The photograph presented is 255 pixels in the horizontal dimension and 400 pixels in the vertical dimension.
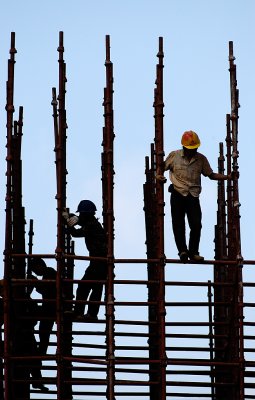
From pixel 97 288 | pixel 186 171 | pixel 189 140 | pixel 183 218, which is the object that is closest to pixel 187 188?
pixel 186 171

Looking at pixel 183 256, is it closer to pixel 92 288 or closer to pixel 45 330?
pixel 92 288

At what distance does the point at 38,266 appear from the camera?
27.6 m

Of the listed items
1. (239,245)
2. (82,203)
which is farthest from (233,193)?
(82,203)

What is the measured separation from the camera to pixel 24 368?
2745 centimetres

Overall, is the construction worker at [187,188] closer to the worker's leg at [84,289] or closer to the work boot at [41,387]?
the worker's leg at [84,289]

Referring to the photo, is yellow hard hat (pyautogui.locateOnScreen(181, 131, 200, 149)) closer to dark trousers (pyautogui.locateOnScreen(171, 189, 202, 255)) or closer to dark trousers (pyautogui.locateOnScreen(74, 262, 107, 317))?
dark trousers (pyautogui.locateOnScreen(171, 189, 202, 255))

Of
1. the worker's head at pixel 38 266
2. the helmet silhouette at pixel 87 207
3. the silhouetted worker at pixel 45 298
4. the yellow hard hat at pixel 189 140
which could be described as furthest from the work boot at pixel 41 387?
the yellow hard hat at pixel 189 140

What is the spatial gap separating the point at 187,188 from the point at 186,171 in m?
0.34

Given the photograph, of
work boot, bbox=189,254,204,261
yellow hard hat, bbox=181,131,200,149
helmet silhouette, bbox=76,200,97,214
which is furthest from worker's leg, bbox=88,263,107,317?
yellow hard hat, bbox=181,131,200,149

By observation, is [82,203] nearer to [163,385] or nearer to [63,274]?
[63,274]

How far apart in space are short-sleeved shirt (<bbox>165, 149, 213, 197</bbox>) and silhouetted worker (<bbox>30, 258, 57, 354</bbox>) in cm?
319

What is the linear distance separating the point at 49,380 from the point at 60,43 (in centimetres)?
671

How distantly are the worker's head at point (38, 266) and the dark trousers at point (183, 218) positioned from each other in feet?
9.86

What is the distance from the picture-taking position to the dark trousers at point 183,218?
86.1ft
